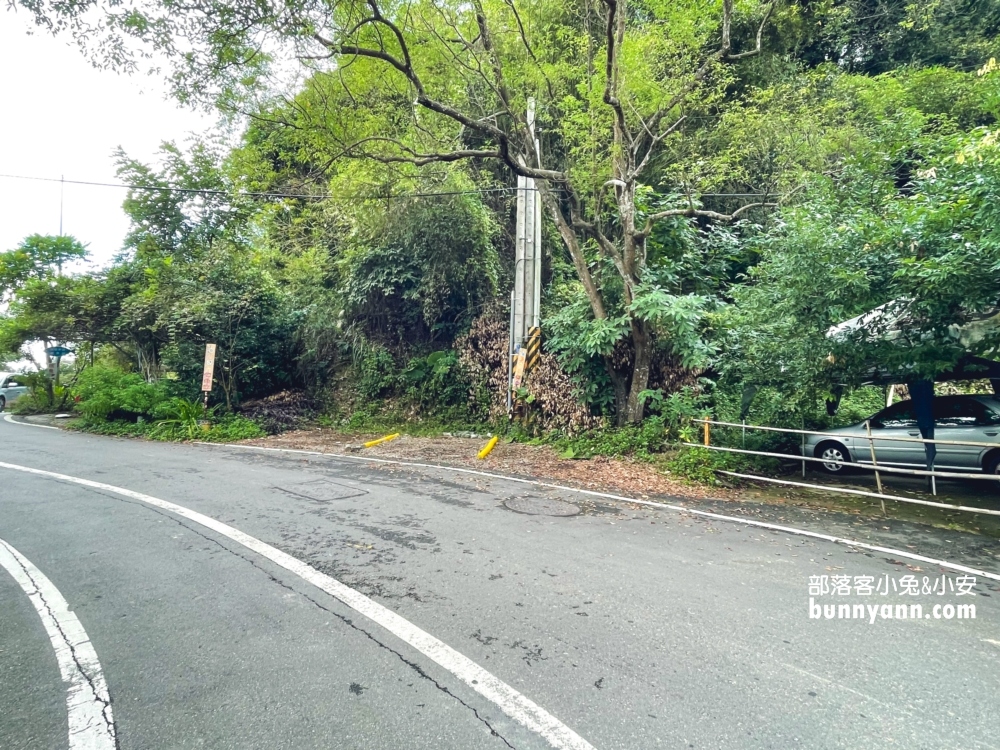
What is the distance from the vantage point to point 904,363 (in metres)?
7.13

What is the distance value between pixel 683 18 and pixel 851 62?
960 centimetres

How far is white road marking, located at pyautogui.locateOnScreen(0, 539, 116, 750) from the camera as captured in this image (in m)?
2.44

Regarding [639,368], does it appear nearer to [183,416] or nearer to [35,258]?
[183,416]

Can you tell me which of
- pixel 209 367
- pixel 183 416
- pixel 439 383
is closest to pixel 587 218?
pixel 439 383

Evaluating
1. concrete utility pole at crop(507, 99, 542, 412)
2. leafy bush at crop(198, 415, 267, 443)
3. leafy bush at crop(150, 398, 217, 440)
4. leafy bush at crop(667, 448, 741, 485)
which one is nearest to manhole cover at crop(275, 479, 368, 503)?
leafy bush at crop(667, 448, 741, 485)

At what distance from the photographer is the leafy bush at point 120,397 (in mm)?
14836

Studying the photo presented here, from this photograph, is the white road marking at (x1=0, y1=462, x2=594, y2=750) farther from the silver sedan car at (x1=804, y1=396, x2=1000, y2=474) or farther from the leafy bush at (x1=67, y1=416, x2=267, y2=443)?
the leafy bush at (x1=67, y1=416, x2=267, y2=443)

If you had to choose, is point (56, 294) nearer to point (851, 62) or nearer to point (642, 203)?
point (642, 203)

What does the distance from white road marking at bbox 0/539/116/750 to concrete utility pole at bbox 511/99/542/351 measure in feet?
29.5

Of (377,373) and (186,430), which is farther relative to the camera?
(377,373)

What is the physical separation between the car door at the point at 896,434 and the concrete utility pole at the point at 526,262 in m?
6.77

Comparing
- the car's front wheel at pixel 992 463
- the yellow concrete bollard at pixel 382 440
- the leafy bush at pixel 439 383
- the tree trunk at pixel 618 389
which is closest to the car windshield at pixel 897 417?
the car's front wheel at pixel 992 463

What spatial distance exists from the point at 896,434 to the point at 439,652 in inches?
371

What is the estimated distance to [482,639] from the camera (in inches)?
129
